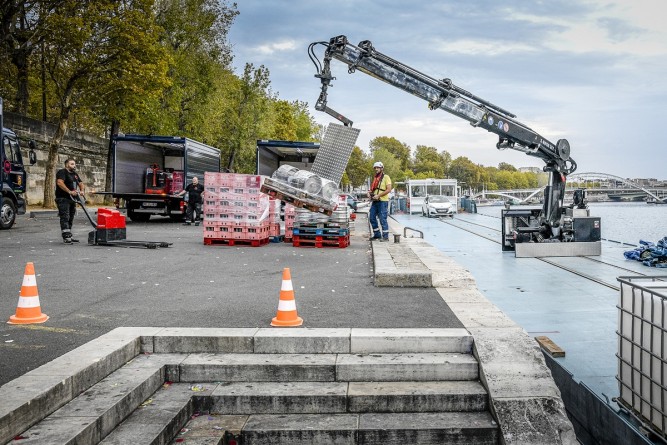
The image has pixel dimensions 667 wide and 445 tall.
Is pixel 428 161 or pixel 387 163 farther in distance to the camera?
pixel 428 161

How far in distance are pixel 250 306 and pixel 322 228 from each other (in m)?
7.30

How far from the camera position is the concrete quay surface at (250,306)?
4629mm

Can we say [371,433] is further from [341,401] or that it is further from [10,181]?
[10,181]

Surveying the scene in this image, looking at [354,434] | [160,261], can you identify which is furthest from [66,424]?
[160,261]

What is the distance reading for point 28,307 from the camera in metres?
6.43

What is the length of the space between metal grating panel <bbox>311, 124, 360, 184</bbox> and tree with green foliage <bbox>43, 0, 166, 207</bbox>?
13987mm

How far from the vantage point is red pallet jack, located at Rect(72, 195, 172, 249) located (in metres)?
13.9

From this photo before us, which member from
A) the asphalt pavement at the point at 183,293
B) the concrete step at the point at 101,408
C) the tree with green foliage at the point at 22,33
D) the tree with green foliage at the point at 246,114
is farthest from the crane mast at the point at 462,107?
the tree with green foliage at the point at 246,114

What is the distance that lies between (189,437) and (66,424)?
898 millimetres

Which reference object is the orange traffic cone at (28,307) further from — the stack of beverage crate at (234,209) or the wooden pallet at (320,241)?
the wooden pallet at (320,241)

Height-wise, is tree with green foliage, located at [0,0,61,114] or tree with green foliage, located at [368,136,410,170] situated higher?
tree with green foliage, located at [368,136,410,170]

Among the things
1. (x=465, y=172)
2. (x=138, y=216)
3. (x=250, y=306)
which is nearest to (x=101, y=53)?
(x=138, y=216)

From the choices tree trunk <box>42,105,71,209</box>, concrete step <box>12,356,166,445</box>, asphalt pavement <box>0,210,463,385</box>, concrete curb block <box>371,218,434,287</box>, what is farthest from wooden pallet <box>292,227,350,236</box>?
tree trunk <box>42,105,71,209</box>

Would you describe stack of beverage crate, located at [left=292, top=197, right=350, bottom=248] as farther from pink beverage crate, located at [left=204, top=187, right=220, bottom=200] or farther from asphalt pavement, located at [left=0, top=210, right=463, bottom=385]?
pink beverage crate, located at [left=204, top=187, right=220, bottom=200]
